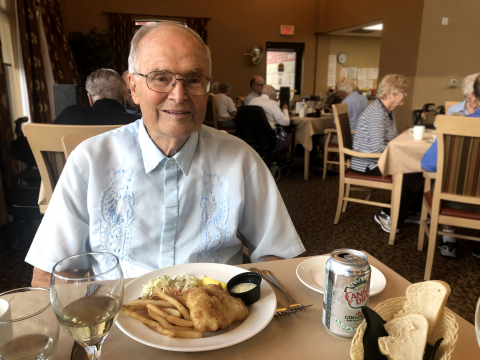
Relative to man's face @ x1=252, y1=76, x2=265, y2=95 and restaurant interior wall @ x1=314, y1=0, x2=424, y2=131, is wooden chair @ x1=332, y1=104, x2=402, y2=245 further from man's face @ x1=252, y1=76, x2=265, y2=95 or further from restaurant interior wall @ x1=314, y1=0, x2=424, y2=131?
restaurant interior wall @ x1=314, y1=0, x2=424, y2=131

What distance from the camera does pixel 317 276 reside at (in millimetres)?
872

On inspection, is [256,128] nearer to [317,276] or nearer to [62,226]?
[62,226]

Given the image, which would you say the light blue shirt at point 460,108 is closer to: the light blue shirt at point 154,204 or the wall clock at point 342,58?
the light blue shirt at point 154,204

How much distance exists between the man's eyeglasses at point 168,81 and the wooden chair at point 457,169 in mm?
1609

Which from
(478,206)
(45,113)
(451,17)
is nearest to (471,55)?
(451,17)

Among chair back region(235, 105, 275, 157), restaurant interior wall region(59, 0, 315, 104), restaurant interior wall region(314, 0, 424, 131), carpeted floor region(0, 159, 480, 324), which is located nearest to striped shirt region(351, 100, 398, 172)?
carpeted floor region(0, 159, 480, 324)

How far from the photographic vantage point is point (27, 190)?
2.67 m

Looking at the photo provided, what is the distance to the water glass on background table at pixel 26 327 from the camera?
1.57ft

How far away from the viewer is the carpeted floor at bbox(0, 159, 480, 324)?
2.36 meters

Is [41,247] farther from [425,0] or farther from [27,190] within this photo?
[425,0]

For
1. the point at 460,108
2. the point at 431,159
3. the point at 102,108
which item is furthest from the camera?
the point at 460,108

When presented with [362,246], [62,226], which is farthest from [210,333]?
[362,246]

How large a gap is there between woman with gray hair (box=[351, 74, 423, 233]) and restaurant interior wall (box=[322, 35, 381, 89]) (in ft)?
25.2

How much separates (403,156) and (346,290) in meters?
2.47
